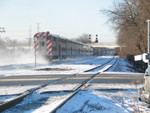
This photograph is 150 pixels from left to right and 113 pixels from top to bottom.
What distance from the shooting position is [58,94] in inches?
298

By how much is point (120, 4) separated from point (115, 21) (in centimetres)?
202

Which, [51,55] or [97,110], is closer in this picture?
[97,110]

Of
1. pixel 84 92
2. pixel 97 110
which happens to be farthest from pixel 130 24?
pixel 97 110

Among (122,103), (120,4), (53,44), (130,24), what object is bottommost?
(122,103)

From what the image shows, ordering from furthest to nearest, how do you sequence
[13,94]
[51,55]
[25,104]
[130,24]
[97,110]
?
[51,55] → [130,24] → [13,94] → [25,104] → [97,110]

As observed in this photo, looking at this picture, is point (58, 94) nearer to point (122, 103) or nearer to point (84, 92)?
point (84, 92)

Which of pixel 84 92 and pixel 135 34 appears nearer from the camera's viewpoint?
pixel 84 92

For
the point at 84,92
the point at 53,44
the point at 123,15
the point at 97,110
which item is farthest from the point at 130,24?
the point at 97,110

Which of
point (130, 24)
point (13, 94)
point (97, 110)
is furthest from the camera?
point (130, 24)

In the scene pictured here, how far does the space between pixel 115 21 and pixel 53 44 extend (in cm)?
869

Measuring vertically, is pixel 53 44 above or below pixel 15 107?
above

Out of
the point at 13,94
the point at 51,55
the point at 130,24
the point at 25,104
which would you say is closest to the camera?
the point at 25,104

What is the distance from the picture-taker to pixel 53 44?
29.0m

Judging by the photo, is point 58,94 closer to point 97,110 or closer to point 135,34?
point 97,110
